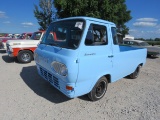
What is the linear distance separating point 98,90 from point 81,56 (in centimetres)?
135

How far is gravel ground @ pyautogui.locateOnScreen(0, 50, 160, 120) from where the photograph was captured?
3.30m

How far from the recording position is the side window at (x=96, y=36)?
344cm

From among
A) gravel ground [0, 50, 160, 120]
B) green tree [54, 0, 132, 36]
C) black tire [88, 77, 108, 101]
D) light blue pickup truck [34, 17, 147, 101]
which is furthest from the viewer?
green tree [54, 0, 132, 36]

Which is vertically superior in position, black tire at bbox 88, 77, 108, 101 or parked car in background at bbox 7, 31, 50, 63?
parked car in background at bbox 7, 31, 50, 63

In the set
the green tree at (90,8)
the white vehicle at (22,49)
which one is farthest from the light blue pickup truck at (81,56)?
the green tree at (90,8)

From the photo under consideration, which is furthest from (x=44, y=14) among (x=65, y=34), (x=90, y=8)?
(x=65, y=34)

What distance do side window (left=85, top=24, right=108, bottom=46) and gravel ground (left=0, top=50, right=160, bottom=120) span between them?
5.33 ft

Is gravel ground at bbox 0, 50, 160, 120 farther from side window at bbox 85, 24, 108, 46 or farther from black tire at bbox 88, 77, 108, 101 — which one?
side window at bbox 85, 24, 108, 46

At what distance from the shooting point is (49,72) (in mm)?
3732

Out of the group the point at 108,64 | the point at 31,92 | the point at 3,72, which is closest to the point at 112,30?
the point at 108,64

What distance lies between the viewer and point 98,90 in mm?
4031

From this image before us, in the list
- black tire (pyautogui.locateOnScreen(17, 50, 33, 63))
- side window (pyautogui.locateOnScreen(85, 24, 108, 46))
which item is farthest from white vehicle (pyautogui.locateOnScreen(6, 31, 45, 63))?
side window (pyautogui.locateOnScreen(85, 24, 108, 46))

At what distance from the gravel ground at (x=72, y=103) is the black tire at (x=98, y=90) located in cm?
14

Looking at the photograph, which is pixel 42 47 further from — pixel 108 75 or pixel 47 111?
pixel 108 75
